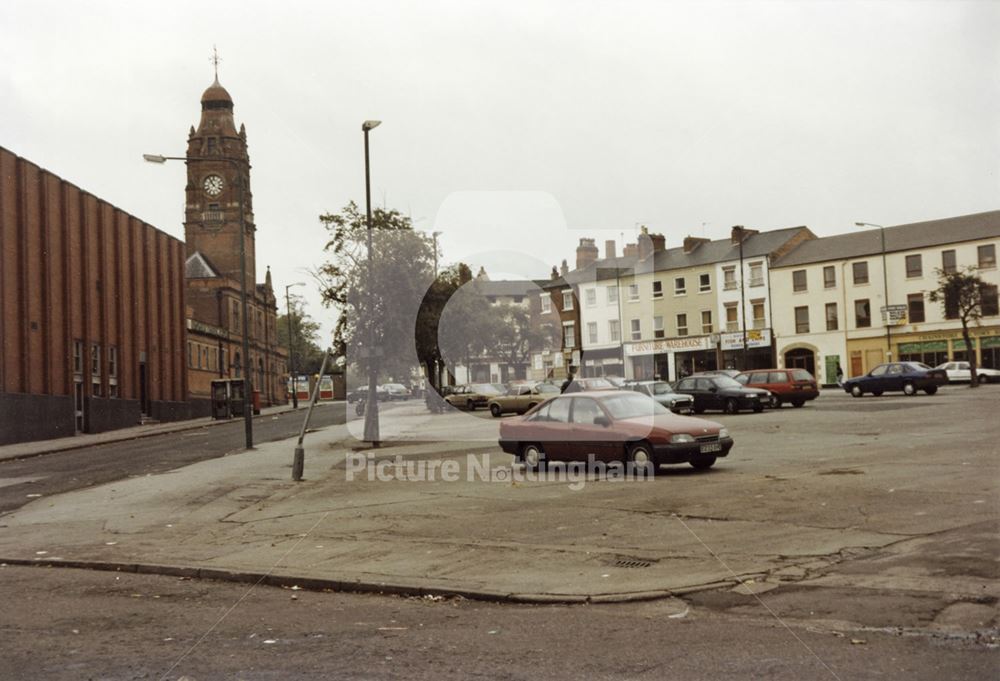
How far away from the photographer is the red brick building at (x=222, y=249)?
86.6 metres

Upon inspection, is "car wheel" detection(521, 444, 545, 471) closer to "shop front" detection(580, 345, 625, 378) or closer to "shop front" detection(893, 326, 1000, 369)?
"shop front" detection(893, 326, 1000, 369)

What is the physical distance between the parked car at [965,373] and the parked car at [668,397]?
26.8 meters

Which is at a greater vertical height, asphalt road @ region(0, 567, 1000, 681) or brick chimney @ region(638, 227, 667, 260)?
brick chimney @ region(638, 227, 667, 260)

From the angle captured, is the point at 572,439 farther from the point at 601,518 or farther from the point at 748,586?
the point at 748,586

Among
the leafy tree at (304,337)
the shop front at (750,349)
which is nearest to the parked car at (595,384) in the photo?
the shop front at (750,349)

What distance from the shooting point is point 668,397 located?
31.9 meters

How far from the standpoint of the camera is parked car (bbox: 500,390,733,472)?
51.5 ft

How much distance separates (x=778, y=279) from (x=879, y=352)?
28.3 ft

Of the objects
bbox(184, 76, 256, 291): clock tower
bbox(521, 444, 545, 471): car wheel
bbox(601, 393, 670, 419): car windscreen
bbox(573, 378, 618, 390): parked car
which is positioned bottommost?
bbox(521, 444, 545, 471): car wheel

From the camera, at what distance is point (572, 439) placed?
16.6m

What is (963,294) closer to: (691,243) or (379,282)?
(691,243)

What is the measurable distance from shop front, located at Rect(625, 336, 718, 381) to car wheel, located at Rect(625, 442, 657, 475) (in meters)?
51.7

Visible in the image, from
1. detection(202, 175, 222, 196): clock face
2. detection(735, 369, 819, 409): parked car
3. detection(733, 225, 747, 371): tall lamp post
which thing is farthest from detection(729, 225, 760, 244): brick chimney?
detection(202, 175, 222, 196): clock face

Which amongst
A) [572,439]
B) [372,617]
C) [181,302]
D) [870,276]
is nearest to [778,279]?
[870,276]
